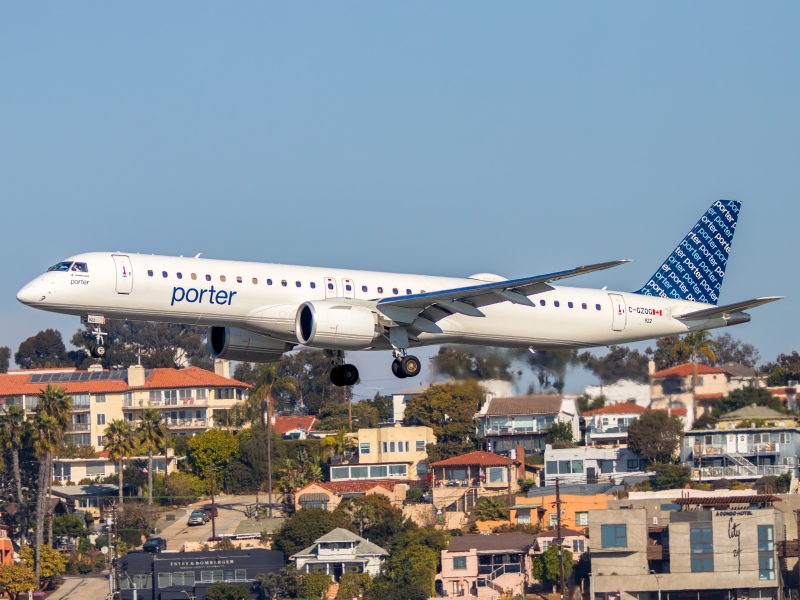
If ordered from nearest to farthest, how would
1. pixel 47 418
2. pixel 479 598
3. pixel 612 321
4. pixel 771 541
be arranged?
pixel 612 321 → pixel 771 541 → pixel 479 598 → pixel 47 418

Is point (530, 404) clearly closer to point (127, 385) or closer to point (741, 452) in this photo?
point (741, 452)

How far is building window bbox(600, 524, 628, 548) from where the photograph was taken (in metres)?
78.2

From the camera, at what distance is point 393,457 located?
370 ft

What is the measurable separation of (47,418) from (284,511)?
19.3 m

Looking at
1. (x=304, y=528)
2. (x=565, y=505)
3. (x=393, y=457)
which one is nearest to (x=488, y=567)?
(x=565, y=505)

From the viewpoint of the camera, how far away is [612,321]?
53.9 meters

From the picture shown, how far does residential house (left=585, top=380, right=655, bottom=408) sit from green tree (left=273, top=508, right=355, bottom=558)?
34409 mm

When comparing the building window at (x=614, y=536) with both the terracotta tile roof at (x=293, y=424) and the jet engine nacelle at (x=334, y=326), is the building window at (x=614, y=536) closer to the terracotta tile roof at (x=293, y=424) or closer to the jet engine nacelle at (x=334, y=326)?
the jet engine nacelle at (x=334, y=326)

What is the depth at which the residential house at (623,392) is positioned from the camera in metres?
59.1

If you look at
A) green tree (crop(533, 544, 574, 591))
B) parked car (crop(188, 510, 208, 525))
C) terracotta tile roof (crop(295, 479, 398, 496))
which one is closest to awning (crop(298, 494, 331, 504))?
terracotta tile roof (crop(295, 479, 398, 496))

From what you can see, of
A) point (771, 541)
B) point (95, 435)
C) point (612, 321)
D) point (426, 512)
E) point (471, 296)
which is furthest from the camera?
point (95, 435)

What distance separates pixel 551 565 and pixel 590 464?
21.9 m

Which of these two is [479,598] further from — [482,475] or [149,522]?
[149,522]

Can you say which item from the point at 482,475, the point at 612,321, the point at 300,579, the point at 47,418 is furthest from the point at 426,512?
the point at 612,321
